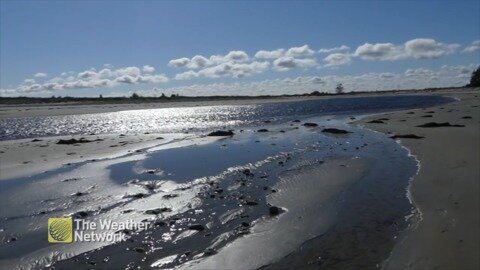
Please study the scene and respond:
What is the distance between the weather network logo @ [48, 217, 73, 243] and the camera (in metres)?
10.1

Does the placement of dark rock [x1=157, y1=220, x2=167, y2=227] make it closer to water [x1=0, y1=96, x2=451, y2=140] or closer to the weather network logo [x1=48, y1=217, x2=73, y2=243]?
the weather network logo [x1=48, y1=217, x2=73, y2=243]

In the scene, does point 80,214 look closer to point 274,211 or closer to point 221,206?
point 221,206

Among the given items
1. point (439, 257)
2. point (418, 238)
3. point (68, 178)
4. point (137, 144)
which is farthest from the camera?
point (137, 144)

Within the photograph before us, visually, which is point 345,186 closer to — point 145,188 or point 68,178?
point 145,188

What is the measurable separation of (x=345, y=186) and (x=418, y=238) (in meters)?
5.54

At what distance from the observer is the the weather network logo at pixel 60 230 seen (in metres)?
10.1

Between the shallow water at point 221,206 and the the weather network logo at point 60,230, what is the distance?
0.29 m

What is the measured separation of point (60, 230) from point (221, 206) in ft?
14.3

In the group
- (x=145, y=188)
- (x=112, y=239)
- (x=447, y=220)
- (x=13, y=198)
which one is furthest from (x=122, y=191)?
(x=447, y=220)

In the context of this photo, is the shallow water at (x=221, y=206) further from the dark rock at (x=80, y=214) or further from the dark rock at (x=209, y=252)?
the dark rock at (x=80, y=214)

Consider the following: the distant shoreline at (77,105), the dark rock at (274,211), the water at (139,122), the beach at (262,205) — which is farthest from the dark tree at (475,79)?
the dark rock at (274,211)

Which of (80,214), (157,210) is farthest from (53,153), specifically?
(157,210)

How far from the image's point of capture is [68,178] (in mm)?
17188

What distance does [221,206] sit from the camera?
12438 millimetres
